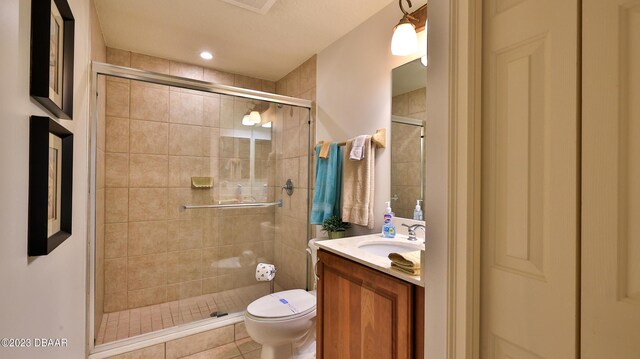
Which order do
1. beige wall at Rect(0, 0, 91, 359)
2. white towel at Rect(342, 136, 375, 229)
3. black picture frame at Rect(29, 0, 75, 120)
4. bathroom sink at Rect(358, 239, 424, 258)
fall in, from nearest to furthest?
beige wall at Rect(0, 0, 91, 359) < black picture frame at Rect(29, 0, 75, 120) < bathroom sink at Rect(358, 239, 424, 258) < white towel at Rect(342, 136, 375, 229)

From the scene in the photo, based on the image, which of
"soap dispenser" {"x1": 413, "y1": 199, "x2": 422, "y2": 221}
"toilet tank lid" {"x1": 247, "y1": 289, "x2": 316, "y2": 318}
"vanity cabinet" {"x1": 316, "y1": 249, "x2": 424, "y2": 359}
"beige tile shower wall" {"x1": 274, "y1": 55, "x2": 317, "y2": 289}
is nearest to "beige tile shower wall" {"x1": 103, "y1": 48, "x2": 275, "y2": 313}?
"beige tile shower wall" {"x1": 274, "y1": 55, "x2": 317, "y2": 289}

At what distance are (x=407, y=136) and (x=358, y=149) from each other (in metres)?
0.32

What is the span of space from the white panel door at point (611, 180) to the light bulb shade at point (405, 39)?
3.24ft

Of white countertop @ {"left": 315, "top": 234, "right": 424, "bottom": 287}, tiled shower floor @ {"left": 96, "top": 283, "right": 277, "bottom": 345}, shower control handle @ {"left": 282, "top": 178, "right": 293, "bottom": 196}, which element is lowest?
tiled shower floor @ {"left": 96, "top": 283, "right": 277, "bottom": 345}

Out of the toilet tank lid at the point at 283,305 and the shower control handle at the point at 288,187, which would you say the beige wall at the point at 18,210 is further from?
the shower control handle at the point at 288,187

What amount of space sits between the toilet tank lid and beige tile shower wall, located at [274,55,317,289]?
2.05 feet

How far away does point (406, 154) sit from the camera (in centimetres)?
Answer: 162

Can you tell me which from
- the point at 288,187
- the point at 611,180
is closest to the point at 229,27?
the point at 288,187

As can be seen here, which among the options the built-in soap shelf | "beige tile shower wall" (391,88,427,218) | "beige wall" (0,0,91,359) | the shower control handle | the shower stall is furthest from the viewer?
the shower control handle

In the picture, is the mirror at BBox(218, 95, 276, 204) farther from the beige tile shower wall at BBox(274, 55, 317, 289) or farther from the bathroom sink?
the bathroom sink

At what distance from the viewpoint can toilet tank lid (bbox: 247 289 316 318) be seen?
161 cm

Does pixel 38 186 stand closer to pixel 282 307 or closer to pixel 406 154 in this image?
pixel 282 307

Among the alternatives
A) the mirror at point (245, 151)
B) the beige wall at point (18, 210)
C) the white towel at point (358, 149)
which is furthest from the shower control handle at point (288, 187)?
the beige wall at point (18, 210)

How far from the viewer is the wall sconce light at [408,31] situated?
147 centimetres
